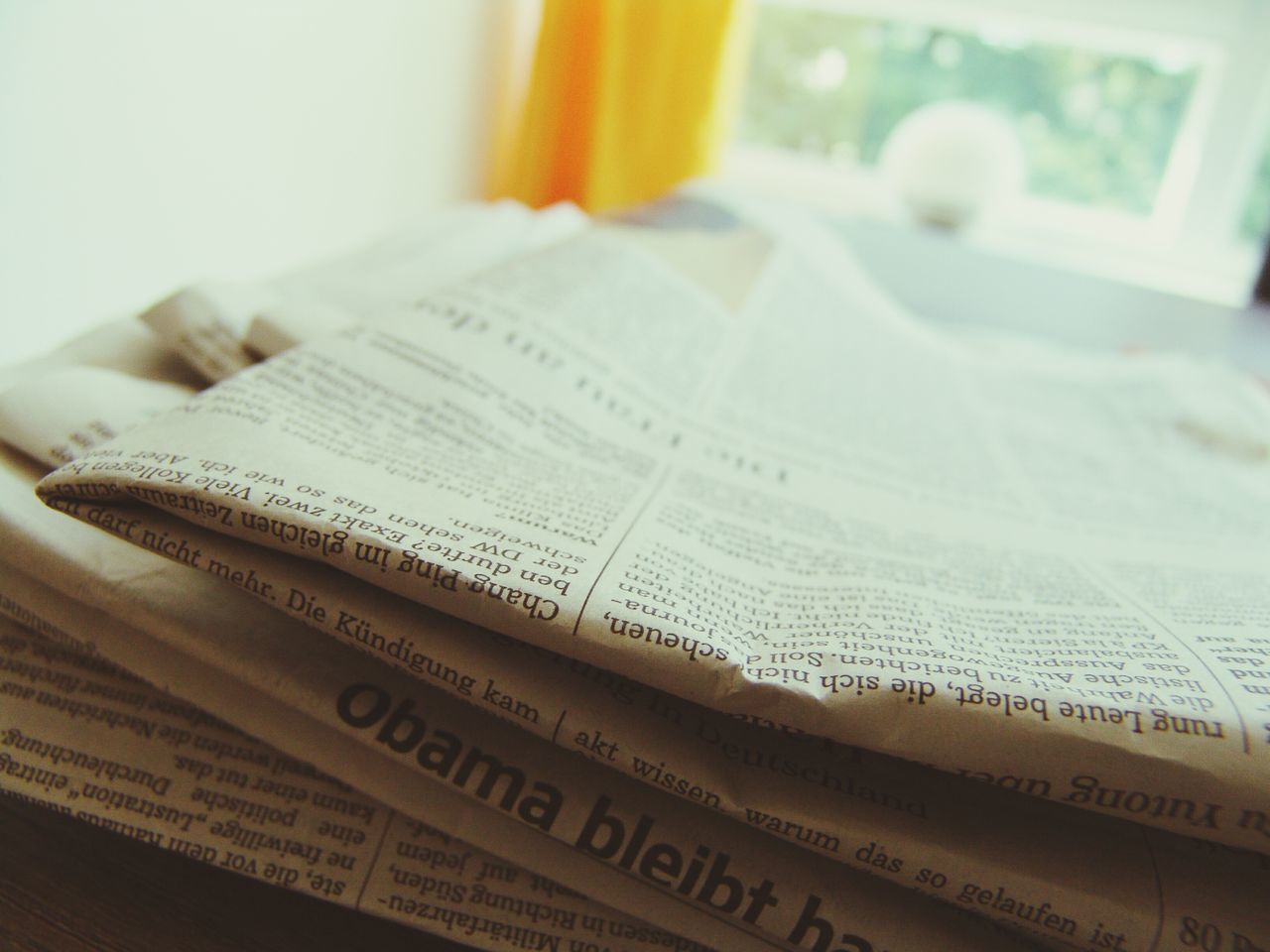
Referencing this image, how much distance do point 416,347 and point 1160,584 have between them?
9.9 inches

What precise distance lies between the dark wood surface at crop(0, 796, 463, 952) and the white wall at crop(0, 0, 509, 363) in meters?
0.77

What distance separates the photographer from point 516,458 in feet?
0.82

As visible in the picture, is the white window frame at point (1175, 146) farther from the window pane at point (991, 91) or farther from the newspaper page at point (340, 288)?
the newspaper page at point (340, 288)

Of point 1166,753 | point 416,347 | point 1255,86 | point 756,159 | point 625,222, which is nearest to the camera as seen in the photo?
point 1166,753

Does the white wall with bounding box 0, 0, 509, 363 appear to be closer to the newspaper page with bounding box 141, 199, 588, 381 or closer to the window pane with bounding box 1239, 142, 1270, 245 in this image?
the newspaper page with bounding box 141, 199, 588, 381

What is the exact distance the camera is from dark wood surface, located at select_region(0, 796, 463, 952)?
18cm

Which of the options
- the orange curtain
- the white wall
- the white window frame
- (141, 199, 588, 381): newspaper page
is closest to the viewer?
(141, 199, 588, 381): newspaper page

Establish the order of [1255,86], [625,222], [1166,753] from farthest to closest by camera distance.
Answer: [1255,86], [625,222], [1166,753]

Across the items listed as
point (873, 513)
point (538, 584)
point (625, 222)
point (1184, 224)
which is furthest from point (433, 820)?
point (1184, 224)

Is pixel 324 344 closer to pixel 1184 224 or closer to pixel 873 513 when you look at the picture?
pixel 873 513

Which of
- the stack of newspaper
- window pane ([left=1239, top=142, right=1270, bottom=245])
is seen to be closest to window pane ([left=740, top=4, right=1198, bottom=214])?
window pane ([left=1239, top=142, right=1270, bottom=245])

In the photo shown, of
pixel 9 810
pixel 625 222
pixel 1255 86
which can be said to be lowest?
pixel 9 810

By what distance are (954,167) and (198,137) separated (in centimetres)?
104

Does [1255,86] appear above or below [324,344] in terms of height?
above
